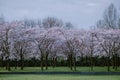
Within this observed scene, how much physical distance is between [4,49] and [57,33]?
269 inches

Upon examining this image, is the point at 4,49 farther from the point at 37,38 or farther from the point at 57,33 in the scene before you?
the point at 57,33

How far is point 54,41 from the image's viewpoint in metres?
33.3

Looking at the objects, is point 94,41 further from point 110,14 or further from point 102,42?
point 110,14

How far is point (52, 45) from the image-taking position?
33.7m

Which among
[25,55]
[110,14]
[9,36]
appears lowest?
[25,55]

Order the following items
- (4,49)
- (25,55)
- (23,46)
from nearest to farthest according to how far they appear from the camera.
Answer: (4,49), (23,46), (25,55)

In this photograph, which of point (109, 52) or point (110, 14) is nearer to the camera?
point (109, 52)

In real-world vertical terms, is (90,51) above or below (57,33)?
below

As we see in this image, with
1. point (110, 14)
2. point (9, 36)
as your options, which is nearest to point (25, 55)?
point (9, 36)

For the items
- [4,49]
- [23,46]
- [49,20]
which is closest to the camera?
[4,49]

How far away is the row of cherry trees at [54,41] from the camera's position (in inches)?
1221

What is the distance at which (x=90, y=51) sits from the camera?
34.5 m

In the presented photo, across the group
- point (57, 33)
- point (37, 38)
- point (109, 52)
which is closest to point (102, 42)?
point (109, 52)

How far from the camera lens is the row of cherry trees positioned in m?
31.0
